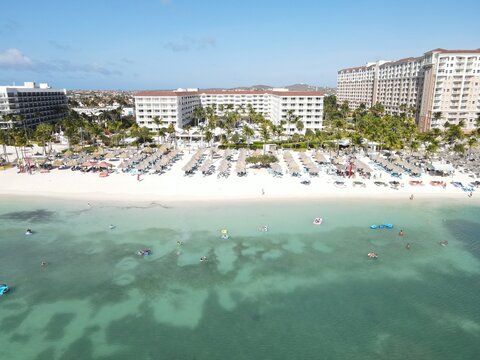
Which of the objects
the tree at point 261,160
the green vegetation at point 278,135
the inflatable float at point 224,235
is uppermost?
the green vegetation at point 278,135

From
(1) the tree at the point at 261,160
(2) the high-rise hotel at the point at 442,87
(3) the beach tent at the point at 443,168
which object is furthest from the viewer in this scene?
(2) the high-rise hotel at the point at 442,87

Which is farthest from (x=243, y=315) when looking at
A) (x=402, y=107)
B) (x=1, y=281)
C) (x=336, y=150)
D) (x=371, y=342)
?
(x=402, y=107)

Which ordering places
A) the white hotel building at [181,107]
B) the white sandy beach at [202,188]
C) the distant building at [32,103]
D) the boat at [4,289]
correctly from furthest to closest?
the white hotel building at [181,107] < the distant building at [32,103] < the white sandy beach at [202,188] < the boat at [4,289]

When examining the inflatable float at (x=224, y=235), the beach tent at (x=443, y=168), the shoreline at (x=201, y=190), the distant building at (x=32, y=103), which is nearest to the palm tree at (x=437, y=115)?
the beach tent at (x=443, y=168)

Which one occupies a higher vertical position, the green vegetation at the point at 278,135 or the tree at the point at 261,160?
the green vegetation at the point at 278,135

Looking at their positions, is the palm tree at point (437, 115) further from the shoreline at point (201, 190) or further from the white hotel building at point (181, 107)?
the shoreline at point (201, 190)

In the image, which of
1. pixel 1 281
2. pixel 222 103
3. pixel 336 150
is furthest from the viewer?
pixel 222 103

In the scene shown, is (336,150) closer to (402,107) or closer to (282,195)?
(282,195)

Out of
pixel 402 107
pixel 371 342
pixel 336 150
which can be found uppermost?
pixel 402 107
